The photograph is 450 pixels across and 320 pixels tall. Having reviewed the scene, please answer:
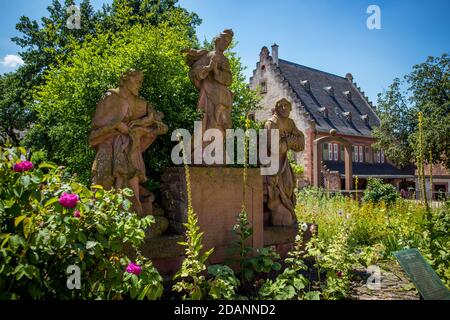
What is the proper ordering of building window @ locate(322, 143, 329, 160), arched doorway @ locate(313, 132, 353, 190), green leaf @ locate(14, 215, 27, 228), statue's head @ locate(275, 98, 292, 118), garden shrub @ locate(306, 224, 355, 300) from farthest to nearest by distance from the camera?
building window @ locate(322, 143, 329, 160)
arched doorway @ locate(313, 132, 353, 190)
statue's head @ locate(275, 98, 292, 118)
garden shrub @ locate(306, 224, 355, 300)
green leaf @ locate(14, 215, 27, 228)

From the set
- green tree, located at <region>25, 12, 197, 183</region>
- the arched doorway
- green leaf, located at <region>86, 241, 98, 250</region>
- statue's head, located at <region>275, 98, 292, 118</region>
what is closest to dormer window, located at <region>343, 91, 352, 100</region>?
the arched doorway

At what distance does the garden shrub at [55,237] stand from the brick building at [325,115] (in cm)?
2351

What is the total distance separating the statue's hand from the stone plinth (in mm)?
844

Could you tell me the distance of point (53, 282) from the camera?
2.39m

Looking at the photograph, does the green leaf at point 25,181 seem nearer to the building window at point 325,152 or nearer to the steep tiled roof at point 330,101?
the steep tiled roof at point 330,101

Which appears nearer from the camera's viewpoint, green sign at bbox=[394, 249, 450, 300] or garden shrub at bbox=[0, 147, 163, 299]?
garden shrub at bbox=[0, 147, 163, 299]

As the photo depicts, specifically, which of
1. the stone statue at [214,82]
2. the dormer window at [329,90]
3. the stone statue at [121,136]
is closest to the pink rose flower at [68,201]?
the stone statue at [121,136]

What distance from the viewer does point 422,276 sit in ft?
11.2

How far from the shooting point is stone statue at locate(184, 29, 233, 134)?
17.3 ft

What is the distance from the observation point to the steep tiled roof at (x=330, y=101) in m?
30.3

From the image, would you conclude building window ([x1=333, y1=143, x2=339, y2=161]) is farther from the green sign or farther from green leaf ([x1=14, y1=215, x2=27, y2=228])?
green leaf ([x1=14, y1=215, x2=27, y2=228])
